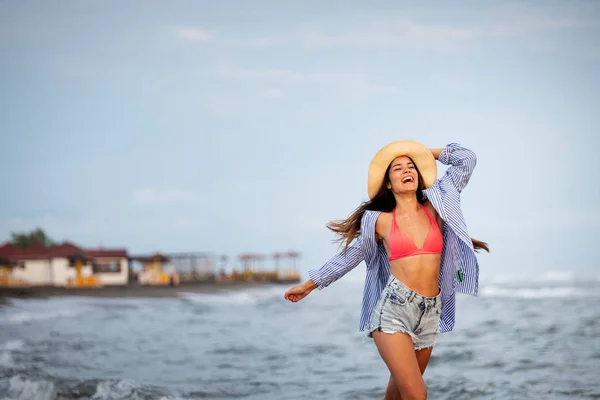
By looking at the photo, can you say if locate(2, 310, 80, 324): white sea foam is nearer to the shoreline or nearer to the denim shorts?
the shoreline

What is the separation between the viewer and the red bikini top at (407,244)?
14.7ft

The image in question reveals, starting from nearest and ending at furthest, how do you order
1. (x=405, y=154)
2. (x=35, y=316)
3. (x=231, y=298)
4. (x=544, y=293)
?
(x=405, y=154) → (x=35, y=316) → (x=544, y=293) → (x=231, y=298)

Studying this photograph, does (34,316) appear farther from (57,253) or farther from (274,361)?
(57,253)

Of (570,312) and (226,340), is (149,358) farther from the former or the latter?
(570,312)

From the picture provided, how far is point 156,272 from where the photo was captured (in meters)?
55.0

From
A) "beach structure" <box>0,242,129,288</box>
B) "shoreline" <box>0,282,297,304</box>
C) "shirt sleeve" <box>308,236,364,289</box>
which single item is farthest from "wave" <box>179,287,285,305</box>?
"shirt sleeve" <box>308,236,364,289</box>

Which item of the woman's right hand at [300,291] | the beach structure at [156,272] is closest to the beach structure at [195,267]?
the beach structure at [156,272]

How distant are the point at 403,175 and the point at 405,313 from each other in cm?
82

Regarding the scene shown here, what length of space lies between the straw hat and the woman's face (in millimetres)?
36

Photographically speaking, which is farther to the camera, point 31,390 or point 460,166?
point 31,390

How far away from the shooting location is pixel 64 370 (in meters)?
10.4

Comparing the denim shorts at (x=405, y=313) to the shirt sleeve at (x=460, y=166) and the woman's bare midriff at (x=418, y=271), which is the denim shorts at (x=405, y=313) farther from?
the shirt sleeve at (x=460, y=166)

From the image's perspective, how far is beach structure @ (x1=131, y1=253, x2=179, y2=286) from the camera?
176 feet

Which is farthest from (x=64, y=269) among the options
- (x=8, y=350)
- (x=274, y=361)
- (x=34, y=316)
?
(x=274, y=361)
